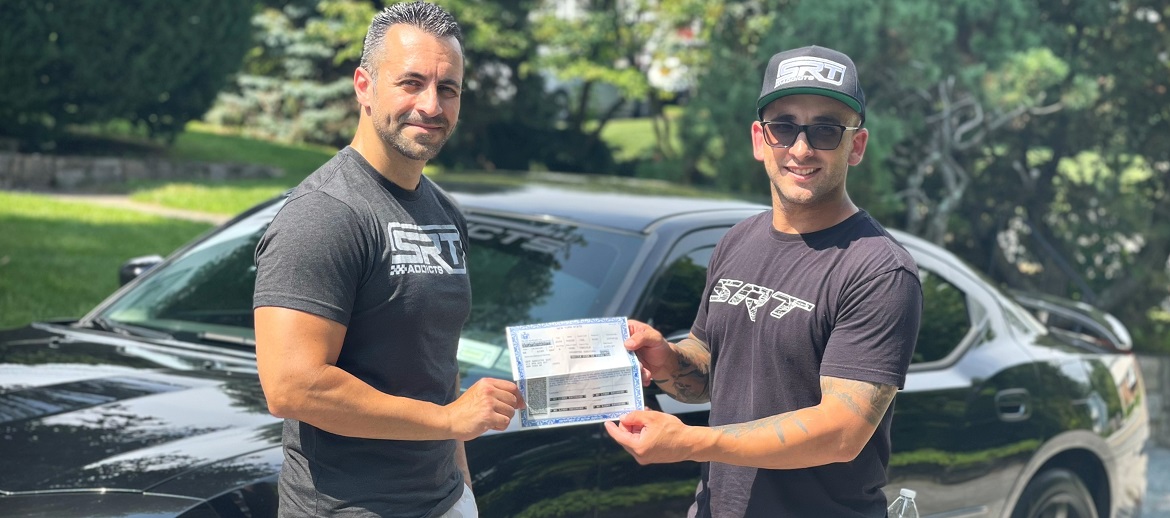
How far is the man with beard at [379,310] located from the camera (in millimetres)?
2109

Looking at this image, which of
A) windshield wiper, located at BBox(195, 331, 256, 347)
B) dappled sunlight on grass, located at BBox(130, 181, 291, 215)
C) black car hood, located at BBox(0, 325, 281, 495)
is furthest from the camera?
dappled sunlight on grass, located at BBox(130, 181, 291, 215)

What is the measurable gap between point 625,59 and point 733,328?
1466cm

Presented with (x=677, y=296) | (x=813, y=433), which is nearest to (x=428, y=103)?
(x=813, y=433)

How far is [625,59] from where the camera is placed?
1691cm

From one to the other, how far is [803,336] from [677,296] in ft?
4.18

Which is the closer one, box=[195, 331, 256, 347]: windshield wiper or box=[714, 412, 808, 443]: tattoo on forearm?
box=[714, 412, 808, 443]: tattoo on forearm

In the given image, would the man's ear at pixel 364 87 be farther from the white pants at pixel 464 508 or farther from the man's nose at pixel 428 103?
the white pants at pixel 464 508

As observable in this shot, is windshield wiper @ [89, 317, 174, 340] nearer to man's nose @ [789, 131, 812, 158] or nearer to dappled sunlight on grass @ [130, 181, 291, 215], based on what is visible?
man's nose @ [789, 131, 812, 158]

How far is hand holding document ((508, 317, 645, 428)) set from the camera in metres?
2.41

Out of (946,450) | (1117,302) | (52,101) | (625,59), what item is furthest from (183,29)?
(946,450)

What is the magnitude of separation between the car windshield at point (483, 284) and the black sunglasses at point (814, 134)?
1.12m

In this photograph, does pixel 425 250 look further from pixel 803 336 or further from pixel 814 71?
pixel 814 71

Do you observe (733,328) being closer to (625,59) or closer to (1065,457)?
(1065,457)

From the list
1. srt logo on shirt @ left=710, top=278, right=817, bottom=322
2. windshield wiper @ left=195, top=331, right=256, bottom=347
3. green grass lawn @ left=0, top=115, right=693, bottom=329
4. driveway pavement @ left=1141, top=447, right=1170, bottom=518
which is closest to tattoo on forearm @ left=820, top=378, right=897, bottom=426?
srt logo on shirt @ left=710, top=278, right=817, bottom=322
